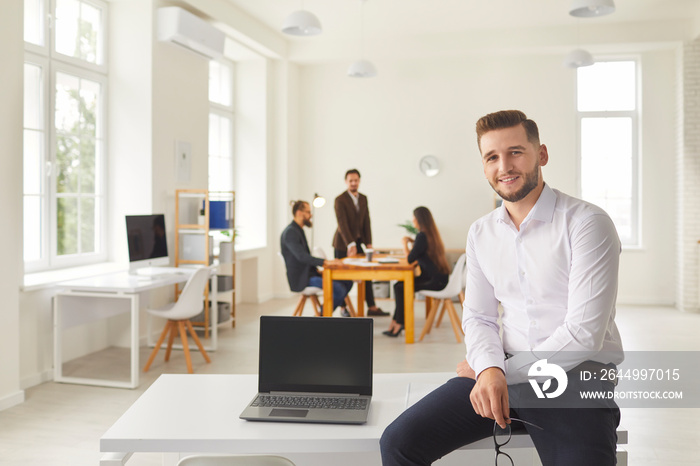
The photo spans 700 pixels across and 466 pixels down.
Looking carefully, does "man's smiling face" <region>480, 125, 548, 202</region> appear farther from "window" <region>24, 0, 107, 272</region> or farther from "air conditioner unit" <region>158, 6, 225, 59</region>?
"air conditioner unit" <region>158, 6, 225, 59</region>

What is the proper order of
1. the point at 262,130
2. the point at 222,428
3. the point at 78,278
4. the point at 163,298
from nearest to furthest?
the point at 222,428 < the point at 78,278 < the point at 163,298 < the point at 262,130

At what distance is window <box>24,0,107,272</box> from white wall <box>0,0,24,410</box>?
2.71 ft

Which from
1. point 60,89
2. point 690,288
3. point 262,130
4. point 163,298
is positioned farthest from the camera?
point 262,130

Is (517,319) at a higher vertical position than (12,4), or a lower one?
lower

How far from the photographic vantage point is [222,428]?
1720 millimetres

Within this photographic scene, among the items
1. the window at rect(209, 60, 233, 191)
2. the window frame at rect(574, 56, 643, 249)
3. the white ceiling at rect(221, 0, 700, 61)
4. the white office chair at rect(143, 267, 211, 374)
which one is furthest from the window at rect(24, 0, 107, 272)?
the window frame at rect(574, 56, 643, 249)

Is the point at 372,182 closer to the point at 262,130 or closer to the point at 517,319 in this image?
the point at 262,130

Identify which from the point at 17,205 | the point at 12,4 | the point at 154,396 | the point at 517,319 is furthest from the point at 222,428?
the point at 12,4

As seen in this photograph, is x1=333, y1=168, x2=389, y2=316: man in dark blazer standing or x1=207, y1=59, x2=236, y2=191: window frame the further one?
x1=207, y1=59, x2=236, y2=191: window frame

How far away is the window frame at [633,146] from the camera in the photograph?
28.7 ft

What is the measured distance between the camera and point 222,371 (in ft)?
16.7

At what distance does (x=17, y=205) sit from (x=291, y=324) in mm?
3235

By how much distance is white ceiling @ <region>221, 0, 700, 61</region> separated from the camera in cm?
745

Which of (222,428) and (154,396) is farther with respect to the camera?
(154,396)
